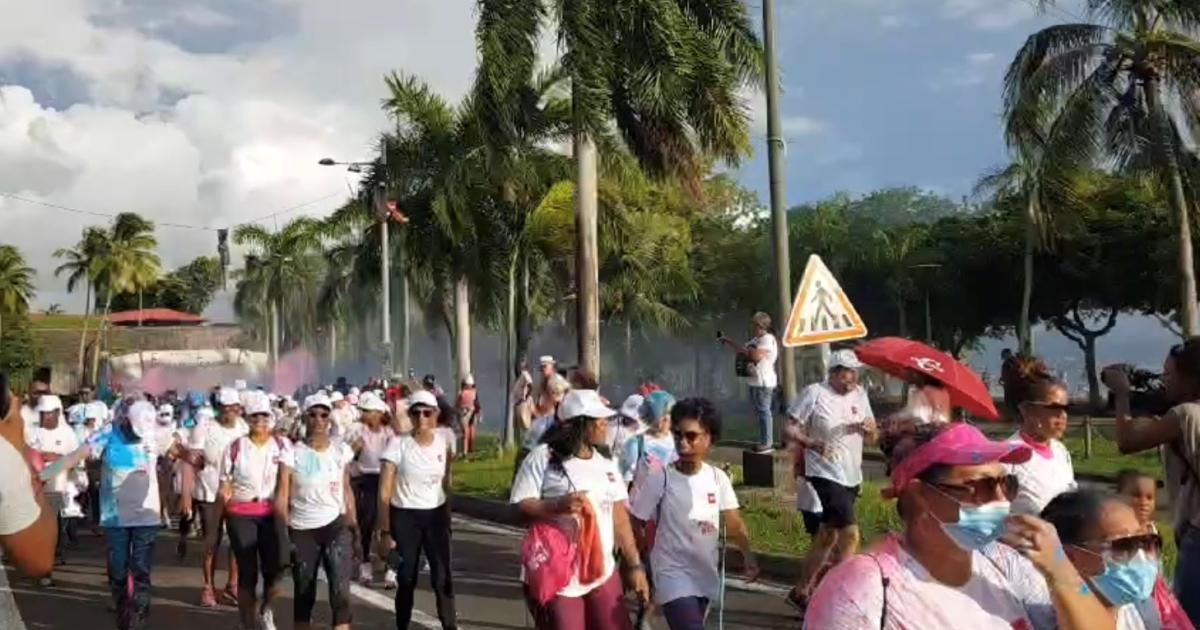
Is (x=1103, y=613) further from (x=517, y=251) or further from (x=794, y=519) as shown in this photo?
(x=517, y=251)

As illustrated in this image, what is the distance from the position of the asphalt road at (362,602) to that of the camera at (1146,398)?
3409mm

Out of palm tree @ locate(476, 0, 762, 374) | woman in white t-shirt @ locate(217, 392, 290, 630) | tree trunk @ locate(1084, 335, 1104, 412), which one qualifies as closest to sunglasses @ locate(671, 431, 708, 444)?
woman in white t-shirt @ locate(217, 392, 290, 630)

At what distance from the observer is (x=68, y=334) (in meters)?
78.9

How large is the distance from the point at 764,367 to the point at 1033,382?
30.7 feet

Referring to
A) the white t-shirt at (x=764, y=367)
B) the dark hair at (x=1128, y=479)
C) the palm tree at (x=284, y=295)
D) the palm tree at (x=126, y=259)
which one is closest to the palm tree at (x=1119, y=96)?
the white t-shirt at (x=764, y=367)

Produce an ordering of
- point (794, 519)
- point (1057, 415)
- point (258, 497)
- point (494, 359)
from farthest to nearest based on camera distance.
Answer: point (494, 359), point (794, 519), point (258, 497), point (1057, 415)

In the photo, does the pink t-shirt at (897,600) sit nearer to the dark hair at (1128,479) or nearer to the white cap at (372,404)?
the dark hair at (1128,479)

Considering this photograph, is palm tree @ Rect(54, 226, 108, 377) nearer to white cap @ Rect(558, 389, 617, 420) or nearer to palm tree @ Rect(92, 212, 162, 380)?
palm tree @ Rect(92, 212, 162, 380)

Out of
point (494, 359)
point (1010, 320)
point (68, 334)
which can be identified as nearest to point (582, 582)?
point (1010, 320)

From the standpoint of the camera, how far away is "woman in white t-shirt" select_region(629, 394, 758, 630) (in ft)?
18.5

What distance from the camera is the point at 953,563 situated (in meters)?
2.79

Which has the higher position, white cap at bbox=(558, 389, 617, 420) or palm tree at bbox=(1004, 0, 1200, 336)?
palm tree at bbox=(1004, 0, 1200, 336)

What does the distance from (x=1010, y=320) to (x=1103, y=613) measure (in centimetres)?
4150

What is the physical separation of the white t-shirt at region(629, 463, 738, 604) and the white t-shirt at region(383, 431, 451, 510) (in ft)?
7.91
